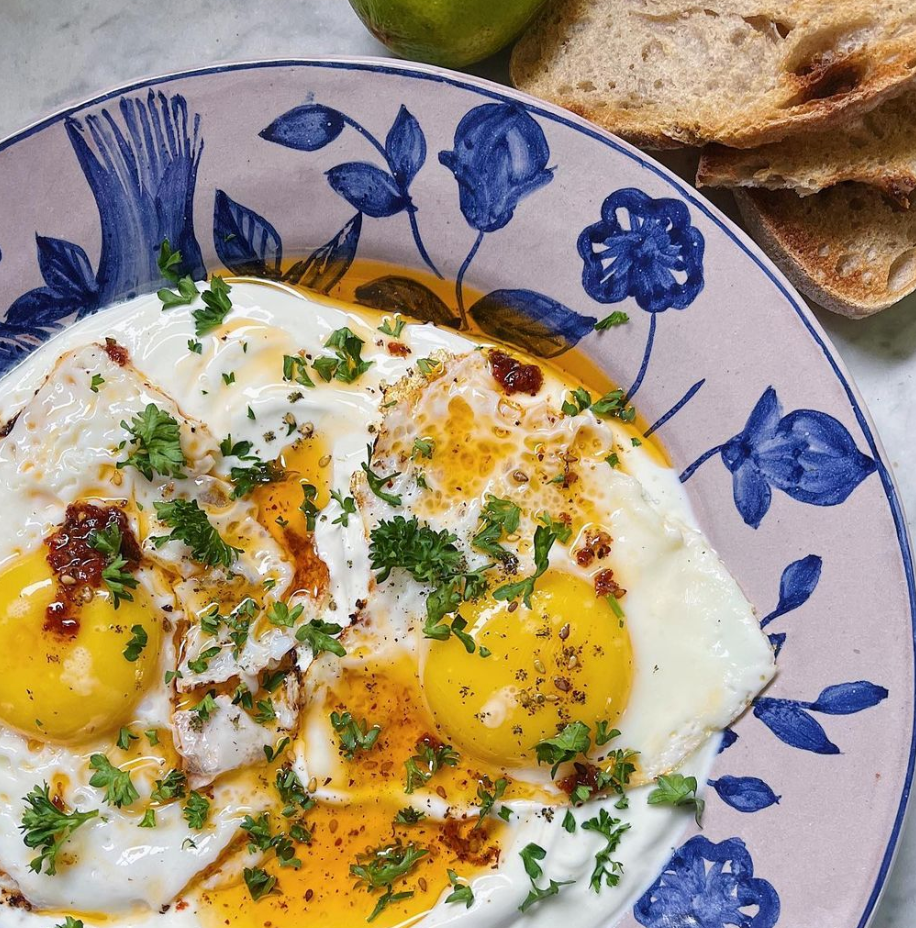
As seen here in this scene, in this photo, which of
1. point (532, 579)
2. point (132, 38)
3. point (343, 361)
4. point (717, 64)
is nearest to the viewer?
point (532, 579)

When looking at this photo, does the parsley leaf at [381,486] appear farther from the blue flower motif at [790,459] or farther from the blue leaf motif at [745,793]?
the blue leaf motif at [745,793]

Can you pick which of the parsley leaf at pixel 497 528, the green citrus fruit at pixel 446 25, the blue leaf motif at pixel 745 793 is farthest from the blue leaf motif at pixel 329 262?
the blue leaf motif at pixel 745 793

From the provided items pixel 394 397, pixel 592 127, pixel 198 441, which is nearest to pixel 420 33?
pixel 592 127

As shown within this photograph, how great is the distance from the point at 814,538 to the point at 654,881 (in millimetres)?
1079

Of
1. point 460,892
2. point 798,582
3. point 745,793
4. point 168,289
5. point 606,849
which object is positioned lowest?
point 460,892

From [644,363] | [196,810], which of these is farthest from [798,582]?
[196,810]

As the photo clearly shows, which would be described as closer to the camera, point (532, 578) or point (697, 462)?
point (532, 578)

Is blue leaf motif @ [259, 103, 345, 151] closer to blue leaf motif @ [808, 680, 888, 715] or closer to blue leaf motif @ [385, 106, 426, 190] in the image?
blue leaf motif @ [385, 106, 426, 190]

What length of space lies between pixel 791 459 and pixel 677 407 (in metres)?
0.35

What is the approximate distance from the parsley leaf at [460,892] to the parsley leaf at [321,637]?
726 millimetres

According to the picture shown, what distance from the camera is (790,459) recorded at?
2656mm

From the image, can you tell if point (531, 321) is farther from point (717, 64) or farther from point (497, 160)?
point (717, 64)

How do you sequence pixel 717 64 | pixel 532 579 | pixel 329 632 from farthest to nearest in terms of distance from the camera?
pixel 717 64 < pixel 329 632 < pixel 532 579

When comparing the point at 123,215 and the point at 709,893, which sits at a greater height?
the point at 123,215
